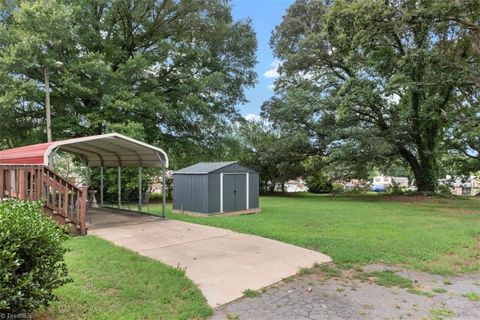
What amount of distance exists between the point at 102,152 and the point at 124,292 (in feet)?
28.7

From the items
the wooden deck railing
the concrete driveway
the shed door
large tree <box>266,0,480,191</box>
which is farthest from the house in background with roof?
the wooden deck railing

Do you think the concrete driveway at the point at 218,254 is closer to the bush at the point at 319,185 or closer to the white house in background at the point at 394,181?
the bush at the point at 319,185

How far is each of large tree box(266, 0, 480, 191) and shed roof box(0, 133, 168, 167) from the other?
890 cm

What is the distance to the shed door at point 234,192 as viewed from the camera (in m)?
11.6

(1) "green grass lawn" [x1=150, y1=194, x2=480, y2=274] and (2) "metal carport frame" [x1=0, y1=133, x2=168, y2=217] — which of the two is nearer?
(1) "green grass lawn" [x1=150, y1=194, x2=480, y2=274]

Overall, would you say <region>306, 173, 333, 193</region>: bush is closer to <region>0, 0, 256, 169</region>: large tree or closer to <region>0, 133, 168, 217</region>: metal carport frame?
<region>0, 0, 256, 169</region>: large tree

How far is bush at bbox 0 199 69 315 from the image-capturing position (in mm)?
2660

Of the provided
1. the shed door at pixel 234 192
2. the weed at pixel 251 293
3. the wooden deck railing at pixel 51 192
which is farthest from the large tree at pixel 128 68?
the weed at pixel 251 293

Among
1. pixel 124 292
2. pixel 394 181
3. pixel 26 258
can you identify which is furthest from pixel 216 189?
pixel 394 181

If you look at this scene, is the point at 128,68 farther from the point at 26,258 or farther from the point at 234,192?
the point at 26,258

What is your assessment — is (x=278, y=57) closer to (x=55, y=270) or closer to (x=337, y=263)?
(x=337, y=263)

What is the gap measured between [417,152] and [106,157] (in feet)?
59.9

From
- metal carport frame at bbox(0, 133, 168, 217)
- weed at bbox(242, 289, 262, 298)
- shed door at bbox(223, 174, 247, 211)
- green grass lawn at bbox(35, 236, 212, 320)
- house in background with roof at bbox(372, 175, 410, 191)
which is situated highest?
metal carport frame at bbox(0, 133, 168, 217)

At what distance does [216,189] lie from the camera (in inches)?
445
